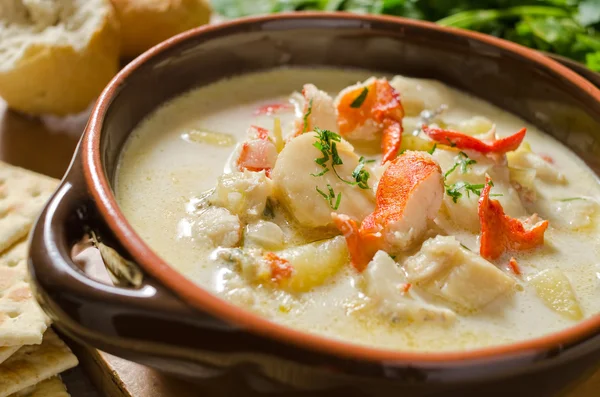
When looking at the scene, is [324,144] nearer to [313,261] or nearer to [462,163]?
[313,261]

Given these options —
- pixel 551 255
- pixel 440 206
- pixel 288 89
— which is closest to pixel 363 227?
pixel 440 206

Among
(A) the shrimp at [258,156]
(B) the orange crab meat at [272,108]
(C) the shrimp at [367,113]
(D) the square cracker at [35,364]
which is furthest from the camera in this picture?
(B) the orange crab meat at [272,108]

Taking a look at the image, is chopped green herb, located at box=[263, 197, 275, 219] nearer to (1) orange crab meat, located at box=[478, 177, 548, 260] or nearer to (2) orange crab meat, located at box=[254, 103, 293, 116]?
(1) orange crab meat, located at box=[478, 177, 548, 260]

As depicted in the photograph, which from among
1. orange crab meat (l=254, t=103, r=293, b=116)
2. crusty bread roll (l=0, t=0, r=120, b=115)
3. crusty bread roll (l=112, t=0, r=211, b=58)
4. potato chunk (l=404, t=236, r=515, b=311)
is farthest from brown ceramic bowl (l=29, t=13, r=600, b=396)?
crusty bread roll (l=112, t=0, r=211, b=58)

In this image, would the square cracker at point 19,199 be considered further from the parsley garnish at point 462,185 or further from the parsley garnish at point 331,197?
the parsley garnish at point 462,185

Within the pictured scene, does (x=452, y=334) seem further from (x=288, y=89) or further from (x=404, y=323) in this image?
(x=288, y=89)

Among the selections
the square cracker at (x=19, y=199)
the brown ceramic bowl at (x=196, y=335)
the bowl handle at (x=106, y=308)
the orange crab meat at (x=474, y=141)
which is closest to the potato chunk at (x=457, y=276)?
the brown ceramic bowl at (x=196, y=335)
